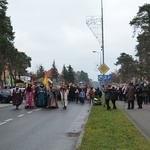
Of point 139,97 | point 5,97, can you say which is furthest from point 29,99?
point 5,97

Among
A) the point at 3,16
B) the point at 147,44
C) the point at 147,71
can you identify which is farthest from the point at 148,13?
the point at 3,16

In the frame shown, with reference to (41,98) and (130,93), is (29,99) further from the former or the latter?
(130,93)

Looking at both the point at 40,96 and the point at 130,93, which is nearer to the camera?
the point at 130,93

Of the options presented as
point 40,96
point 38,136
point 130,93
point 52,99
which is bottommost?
point 38,136

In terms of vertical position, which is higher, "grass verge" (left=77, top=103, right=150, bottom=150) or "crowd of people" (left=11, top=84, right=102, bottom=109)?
"crowd of people" (left=11, top=84, right=102, bottom=109)

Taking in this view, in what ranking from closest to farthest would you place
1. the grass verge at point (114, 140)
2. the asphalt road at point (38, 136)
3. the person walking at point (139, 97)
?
the grass verge at point (114, 140) → the asphalt road at point (38, 136) → the person walking at point (139, 97)

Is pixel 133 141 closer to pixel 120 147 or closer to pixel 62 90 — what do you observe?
pixel 120 147

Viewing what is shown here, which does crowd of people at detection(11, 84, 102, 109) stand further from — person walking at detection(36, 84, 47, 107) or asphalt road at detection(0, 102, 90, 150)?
asphalt road at detection(0, 102, 90, 150)

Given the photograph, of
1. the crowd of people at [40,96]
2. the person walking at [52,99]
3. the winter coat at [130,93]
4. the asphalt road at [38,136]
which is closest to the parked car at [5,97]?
the crowd of people at [40,96]

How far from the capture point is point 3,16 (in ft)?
179

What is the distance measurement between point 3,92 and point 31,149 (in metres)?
28.6

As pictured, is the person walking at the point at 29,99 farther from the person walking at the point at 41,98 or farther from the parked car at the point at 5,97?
the parked car at the point at 5,97

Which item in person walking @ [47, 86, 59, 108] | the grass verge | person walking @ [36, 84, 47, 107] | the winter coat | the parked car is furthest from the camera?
the parked car

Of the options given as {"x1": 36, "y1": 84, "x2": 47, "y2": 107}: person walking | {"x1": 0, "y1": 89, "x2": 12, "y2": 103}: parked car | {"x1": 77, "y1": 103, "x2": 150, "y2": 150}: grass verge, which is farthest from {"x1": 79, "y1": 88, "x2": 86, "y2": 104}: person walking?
{"x1": 77, "y1": 103, "x2": 150, "y2": 150}: grass verge
